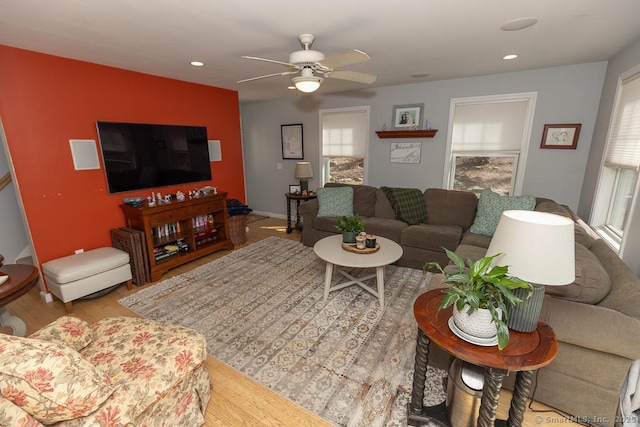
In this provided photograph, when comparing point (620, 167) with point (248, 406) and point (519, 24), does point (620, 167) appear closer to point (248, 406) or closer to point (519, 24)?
point (519, 24)

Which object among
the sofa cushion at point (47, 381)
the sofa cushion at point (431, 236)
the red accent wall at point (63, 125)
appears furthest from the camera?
the sofa cushion at point (431, 236)

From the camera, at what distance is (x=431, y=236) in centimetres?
339

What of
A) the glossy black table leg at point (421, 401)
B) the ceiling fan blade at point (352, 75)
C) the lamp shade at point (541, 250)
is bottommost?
the glossy black table leg at point (421, 401)

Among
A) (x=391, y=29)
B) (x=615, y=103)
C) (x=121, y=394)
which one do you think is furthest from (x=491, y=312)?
(x=615, y=103)

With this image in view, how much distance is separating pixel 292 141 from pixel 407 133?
2.24m

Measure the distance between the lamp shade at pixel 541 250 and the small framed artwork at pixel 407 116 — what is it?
3.36 m

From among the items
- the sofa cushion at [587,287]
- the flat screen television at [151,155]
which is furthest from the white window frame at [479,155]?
the flat screen television at [151,155]

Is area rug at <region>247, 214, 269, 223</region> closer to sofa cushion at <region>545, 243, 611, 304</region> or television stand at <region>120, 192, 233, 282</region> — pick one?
television stand at <region>120, 192, 233, 282</region>

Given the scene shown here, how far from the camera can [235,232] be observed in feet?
14.3

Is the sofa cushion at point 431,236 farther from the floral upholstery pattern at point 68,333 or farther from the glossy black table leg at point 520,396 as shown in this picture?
the floral upholstery pattern at point 68,333

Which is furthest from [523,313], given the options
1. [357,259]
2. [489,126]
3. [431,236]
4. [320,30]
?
[489,126]

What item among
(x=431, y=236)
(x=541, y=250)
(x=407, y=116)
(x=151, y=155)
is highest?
(x=407, y=116)

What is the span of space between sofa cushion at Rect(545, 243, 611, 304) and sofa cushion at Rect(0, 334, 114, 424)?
2.33 meters

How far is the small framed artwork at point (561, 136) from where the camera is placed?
3.33 metres
